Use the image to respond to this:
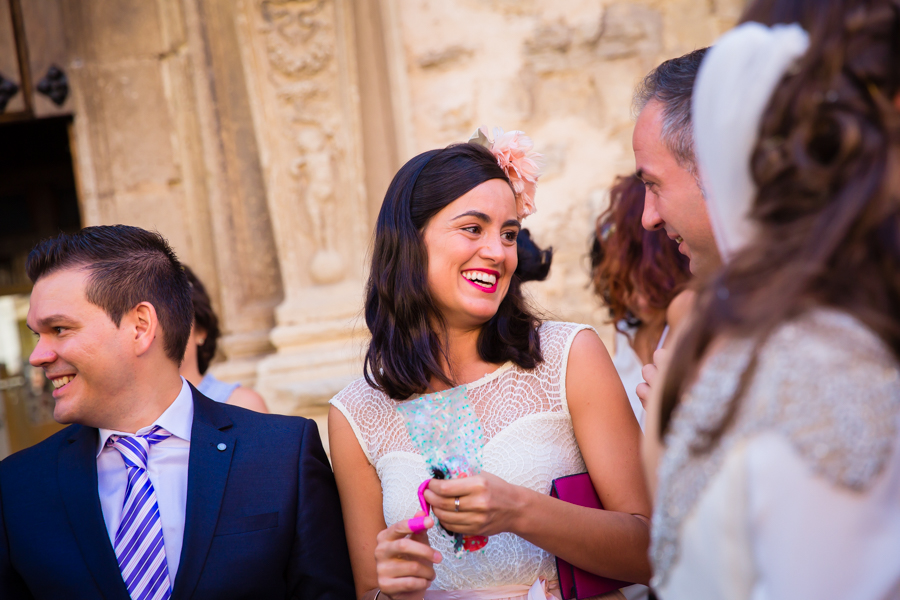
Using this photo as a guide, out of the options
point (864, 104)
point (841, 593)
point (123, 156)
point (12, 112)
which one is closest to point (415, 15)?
point (123, 156)

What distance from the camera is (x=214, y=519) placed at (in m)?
1.93

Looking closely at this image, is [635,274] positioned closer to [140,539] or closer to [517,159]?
[517,159]

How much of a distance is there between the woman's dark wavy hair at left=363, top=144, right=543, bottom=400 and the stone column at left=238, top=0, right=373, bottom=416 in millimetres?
1472

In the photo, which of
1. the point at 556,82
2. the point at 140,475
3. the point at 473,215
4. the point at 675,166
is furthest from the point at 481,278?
the point at 556,82

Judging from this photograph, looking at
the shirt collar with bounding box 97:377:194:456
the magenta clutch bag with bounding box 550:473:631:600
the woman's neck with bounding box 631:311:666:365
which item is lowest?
the magenta clutch bag with bounding box 550:473:631:600

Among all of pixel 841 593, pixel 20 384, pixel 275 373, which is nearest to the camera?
pixel 841 593

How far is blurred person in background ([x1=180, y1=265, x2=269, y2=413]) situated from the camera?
10.4ft

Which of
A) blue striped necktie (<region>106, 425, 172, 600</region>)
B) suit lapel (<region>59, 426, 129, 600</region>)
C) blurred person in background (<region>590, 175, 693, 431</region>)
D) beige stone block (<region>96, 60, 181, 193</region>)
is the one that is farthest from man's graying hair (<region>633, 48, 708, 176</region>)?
beige stone block (<region>96, 60, 181, 193</region>)

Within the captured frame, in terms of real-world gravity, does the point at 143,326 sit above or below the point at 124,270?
below

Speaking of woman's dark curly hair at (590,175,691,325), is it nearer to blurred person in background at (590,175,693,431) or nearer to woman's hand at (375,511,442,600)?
blurred person in background at (590,175,693,431)

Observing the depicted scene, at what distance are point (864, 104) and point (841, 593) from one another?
21.6 inches

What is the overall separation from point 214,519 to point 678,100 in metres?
1.62

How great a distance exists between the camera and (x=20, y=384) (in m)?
5.09

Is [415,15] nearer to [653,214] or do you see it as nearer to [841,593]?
[653,214]
